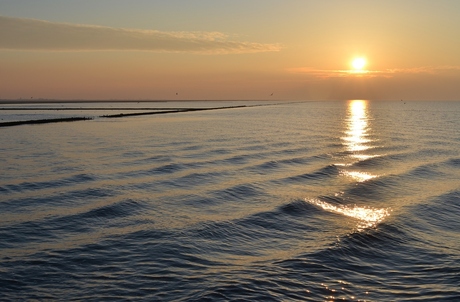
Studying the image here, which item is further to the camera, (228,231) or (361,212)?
(361,212)

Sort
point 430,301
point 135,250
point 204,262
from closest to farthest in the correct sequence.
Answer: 1. point 430,301
2. point 204,262
3. point 135,250

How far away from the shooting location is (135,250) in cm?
1645

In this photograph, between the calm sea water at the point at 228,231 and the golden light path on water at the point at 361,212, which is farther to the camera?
the golden light path on water at the point at 361,212

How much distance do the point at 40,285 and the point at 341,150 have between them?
134 ft

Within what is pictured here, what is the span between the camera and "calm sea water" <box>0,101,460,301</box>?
13.4 metres

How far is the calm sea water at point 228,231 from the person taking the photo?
43.8ft

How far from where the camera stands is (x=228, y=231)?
62.9 feet

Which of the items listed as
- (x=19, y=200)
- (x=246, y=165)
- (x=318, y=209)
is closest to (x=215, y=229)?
(x=318, y=209)

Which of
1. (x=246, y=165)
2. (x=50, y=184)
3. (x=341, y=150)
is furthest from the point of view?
(x=341, y=150)

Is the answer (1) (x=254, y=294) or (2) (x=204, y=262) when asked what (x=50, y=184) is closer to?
(2) (x=204, y=262)

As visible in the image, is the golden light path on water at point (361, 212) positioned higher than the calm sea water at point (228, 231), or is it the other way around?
the calm sea water at point (228, 231)

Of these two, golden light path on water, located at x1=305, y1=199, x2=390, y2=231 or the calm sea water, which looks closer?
the calm sea water

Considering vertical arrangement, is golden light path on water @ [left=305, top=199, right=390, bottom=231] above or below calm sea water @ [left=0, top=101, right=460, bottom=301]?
below

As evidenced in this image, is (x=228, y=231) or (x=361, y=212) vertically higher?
(x=228, y=231)
